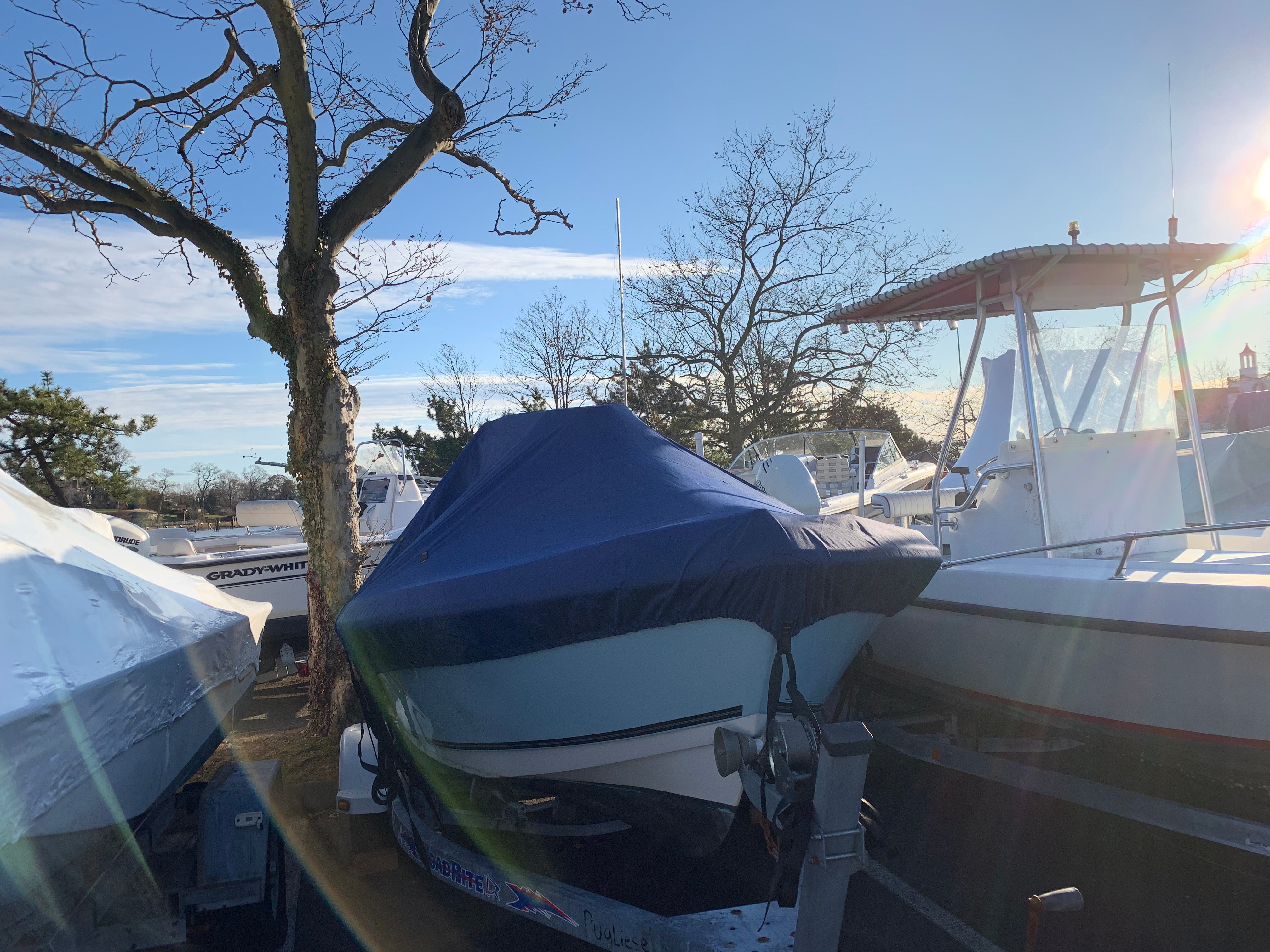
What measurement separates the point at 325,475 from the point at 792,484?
3.48 meters

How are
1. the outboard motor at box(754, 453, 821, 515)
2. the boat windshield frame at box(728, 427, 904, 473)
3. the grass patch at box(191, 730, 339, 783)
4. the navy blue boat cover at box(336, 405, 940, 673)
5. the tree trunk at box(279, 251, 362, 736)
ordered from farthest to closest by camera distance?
the boat windshield frame at box(728, 427, 904, 473) < the outboard motor at box(754, 453, 821, 515) < the tree trunk at box(279, 251, 362, 736) < the grass patch at box(191, 730, 339, 783) < the navy blue boat cover at box(336, 405, 940, 673)

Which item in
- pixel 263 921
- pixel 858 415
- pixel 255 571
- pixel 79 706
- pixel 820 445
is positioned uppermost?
pixel 858 415

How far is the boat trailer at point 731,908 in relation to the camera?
2367 millimetres

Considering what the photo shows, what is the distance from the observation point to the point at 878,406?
23172 millimetres

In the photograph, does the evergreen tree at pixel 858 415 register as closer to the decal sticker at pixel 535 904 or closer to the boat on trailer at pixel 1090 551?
the boat on trailer at pixel 1090 551

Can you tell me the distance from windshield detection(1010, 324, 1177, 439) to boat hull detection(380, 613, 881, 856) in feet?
9.36

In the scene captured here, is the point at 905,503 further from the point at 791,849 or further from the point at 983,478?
the point at 791,849

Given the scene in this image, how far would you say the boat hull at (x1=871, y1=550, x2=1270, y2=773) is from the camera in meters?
3.69

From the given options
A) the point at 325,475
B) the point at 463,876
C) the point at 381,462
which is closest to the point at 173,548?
the point at 381,462

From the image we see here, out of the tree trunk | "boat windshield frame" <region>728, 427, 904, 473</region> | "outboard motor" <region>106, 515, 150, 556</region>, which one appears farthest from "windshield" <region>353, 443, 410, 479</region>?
the tree trunk

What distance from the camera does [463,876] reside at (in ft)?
11.3

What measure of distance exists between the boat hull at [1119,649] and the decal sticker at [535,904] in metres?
2.85

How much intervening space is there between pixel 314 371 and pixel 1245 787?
604cm

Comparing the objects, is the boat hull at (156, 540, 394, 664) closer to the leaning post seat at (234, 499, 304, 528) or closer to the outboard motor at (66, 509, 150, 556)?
the outboard motor at (66, 509, 150, 556)
